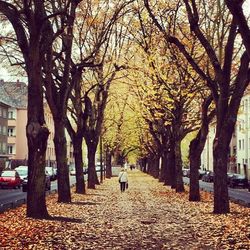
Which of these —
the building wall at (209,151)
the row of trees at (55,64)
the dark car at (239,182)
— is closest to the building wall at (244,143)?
the building wall at (209,151)

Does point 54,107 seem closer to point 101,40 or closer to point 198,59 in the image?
point 101,40

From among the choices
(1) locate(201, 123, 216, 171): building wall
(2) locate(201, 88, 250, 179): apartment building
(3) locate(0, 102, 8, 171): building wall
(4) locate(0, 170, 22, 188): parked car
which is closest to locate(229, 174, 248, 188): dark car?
(2) locate(201, 88, 250, 179): apartment building

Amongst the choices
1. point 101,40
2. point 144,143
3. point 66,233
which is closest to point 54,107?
point 101,40

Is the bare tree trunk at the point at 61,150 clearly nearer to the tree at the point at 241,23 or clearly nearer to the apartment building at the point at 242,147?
the tree at the point at 241,23

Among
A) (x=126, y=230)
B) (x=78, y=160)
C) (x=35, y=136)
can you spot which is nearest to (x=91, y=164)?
(x=78, y=160)

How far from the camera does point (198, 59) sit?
28.7 metres

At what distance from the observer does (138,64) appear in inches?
1357

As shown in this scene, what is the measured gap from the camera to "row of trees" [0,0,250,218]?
17.8 meters

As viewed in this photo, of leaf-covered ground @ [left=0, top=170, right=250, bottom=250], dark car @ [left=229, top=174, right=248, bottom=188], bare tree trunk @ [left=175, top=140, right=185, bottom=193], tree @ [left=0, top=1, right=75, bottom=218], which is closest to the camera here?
leaf-covered ground @ [left=0, top=170, right=250, bottom=250]

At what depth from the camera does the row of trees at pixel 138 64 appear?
17.8 metres

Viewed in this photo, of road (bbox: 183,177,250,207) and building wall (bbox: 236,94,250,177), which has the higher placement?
building wall (bbox: 236,94,250,177)

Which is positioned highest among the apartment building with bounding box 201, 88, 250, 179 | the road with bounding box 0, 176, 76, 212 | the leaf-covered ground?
the apartment building with bounding box 201, 88, 250, 179

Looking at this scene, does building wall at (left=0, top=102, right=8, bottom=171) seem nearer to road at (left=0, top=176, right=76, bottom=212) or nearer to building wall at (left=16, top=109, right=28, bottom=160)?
building wall at (left=16, top=109, right=28, bottom=160)

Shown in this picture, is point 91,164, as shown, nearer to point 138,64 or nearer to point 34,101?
point 138,64
